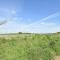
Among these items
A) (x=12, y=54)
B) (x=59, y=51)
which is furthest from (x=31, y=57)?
(x=59, y=51)

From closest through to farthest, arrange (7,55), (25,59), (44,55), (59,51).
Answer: (7,55) → (25,59) → (44,55) → (59,51)

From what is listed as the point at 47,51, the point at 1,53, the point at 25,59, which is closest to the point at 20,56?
the point at 25,59

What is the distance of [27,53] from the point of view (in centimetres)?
1318

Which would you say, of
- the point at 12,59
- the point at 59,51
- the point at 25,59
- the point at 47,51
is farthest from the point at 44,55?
the point at 59,51

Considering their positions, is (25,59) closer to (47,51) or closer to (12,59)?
(12,59)

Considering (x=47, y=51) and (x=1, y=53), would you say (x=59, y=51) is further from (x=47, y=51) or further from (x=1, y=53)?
(x=1, y=53)

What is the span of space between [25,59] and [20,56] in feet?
1.14

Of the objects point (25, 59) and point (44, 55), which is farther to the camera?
point (44, 55)

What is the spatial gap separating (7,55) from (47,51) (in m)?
3.08

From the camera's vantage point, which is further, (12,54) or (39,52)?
(39,52)

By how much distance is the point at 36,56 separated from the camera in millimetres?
13359

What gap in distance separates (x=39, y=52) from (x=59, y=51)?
5627mm

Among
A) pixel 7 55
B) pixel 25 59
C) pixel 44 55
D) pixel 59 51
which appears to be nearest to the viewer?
pixel 7 55

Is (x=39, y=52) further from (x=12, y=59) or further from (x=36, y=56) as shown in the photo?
(x=12, y=59)
